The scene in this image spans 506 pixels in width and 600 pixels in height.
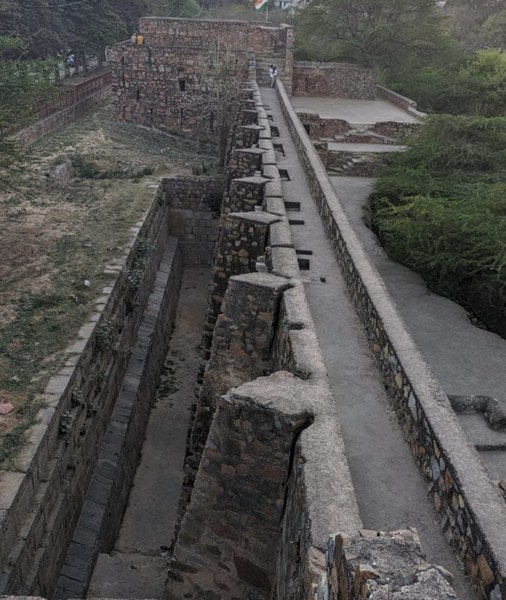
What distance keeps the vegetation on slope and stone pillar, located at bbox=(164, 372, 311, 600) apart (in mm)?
5441

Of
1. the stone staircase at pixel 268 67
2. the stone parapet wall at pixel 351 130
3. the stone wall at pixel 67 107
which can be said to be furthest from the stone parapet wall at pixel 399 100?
the stone wall at pixel 67 107

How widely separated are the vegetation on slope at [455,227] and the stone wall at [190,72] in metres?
9.82

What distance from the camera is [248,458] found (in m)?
4.05

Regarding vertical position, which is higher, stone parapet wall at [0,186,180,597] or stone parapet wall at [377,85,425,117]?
stone parapet wall at [377,85,425,117]

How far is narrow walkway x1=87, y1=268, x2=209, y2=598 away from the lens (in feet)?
21.8

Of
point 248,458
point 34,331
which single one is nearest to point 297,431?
point 248,458

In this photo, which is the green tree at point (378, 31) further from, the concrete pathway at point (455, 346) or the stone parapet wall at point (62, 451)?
the stone parapet wall at point (62, 451)

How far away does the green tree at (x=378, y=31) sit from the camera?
26109 millimetres

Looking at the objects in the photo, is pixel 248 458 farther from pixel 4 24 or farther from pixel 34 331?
pixel 4 24

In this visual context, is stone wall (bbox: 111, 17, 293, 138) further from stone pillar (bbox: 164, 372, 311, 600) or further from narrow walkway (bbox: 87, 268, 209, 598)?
stone pillar (bbox: 164, 372, 311, 600)

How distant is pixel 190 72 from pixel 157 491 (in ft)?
53.8

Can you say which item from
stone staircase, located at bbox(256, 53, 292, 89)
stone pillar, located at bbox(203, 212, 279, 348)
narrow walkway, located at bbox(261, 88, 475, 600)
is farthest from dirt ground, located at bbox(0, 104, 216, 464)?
narrow walkway, located at bbox(261, 88, 475, 600)

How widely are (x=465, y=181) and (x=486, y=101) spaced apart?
991 centimetres

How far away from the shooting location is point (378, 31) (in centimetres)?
2594
